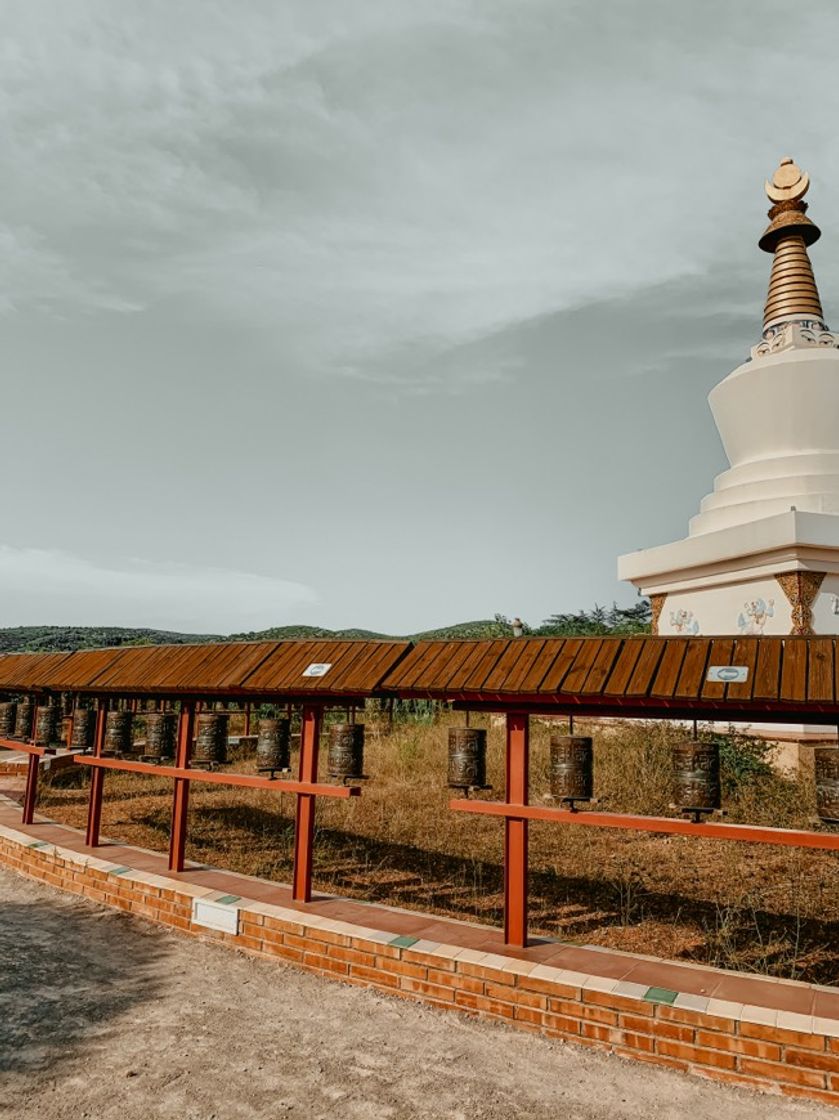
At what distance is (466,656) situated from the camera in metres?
5.82

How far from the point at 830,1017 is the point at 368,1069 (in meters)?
2.52

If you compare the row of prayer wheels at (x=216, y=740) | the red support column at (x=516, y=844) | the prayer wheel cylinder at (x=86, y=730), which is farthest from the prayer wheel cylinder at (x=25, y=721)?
the red support column at (x=516, y=844)

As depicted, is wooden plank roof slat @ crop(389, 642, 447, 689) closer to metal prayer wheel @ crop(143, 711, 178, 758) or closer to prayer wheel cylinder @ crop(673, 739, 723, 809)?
prayer wheel cylinder @ crop(673, 739, 723, 809)

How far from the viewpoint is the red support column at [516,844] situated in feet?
17.6

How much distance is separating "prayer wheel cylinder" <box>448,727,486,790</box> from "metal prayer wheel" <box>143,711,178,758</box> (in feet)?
11.5

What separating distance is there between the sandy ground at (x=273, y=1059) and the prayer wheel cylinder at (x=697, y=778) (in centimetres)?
153

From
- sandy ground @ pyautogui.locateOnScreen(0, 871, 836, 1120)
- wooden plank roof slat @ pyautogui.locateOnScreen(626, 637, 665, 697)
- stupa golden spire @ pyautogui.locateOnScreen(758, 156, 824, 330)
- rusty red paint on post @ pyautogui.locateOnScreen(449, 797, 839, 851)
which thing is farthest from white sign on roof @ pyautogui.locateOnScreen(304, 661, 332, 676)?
stupa golden spire @ pyautogui.locateOnScreen(758, 156, 824, 330)

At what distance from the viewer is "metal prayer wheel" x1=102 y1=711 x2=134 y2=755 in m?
8.45

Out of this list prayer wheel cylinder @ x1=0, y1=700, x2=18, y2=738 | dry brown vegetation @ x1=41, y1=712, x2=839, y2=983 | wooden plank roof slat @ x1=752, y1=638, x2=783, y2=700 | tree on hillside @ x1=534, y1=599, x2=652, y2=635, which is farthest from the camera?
tree on hillside @ x1=534, y1=599, x2=652, y2=635

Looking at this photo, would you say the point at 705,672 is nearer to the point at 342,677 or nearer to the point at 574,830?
the point at 342,677

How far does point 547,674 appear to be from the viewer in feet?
17.2

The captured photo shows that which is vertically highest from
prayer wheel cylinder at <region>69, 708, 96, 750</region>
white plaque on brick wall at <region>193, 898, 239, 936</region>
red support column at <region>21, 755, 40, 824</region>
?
prayer wheel cylinder at <region>69, 708, 96, 750</region>

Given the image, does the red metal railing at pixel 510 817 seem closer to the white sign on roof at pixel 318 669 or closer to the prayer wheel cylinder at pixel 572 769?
the prayer wheel cylinder at pixel 572 769

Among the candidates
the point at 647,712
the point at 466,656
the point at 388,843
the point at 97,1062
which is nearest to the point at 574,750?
the point at 647,712
